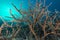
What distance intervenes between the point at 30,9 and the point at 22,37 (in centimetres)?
71

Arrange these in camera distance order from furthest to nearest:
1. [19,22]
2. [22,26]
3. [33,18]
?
[22,26], [19,22], [33,18]

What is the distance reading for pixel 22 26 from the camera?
4027 mm

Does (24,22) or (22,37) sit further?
(22,37)

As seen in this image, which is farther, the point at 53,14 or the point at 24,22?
the point at 53,14

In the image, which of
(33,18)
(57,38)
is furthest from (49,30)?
(33,18)

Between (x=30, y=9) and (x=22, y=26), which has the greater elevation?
(x=30, y=9)

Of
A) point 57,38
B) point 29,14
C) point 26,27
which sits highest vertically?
point 29,14

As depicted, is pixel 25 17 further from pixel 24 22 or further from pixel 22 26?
pixel 22 26

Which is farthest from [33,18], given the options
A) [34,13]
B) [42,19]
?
[42,19]

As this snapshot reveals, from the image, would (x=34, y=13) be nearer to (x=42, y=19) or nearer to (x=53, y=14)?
(x=42, y=19)

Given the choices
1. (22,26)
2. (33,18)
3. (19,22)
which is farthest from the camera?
(22,26)

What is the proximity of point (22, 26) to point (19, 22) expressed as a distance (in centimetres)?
31

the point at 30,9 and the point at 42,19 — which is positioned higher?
the point at 30,9

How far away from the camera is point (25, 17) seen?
3.56m
